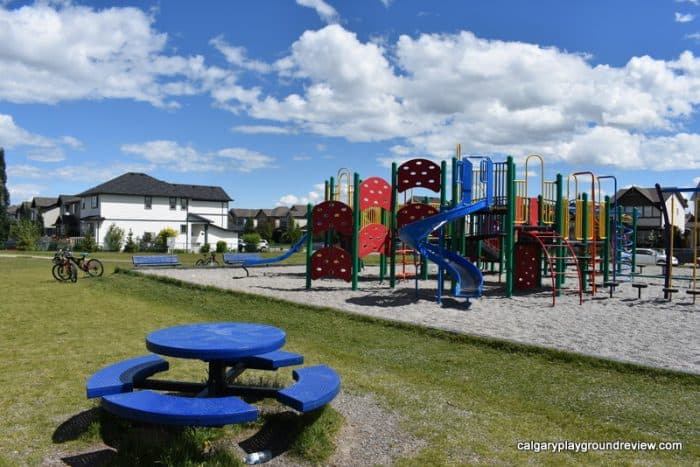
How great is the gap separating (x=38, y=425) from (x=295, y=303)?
7710mm

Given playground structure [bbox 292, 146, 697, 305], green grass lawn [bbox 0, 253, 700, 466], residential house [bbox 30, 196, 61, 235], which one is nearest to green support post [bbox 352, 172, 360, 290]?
playground structure [bbox 292, 146, 697, 305]

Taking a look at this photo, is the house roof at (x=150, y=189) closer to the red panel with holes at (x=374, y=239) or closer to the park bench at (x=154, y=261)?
the park bench at (x=154, y=261)

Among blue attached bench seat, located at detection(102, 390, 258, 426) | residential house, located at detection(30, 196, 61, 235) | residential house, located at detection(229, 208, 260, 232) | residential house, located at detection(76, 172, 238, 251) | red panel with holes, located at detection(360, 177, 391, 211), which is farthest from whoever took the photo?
residential house, located at detection(229, 208, 260, 232)

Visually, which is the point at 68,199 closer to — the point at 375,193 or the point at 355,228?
the point at 375,193

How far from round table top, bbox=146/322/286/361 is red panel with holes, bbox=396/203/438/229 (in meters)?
11.2

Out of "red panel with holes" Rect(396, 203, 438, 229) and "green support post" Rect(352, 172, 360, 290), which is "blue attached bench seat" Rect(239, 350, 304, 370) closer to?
"green support post" Rect(352, 172, 360, 290)

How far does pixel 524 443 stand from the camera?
468 cm

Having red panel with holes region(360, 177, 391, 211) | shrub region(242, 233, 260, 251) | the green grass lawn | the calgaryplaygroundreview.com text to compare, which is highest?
red panel with holes region(360, 177, 391, 211)

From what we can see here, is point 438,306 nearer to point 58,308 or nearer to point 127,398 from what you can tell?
point 58,308

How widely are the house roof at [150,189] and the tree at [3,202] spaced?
49.6 ft

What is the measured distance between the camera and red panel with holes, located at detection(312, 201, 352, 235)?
54.6ft

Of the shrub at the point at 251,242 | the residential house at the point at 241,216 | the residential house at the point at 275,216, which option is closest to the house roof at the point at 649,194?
the shrub at the point at 251,242

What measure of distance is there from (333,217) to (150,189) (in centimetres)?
4111

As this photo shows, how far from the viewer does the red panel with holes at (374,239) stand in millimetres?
17312
